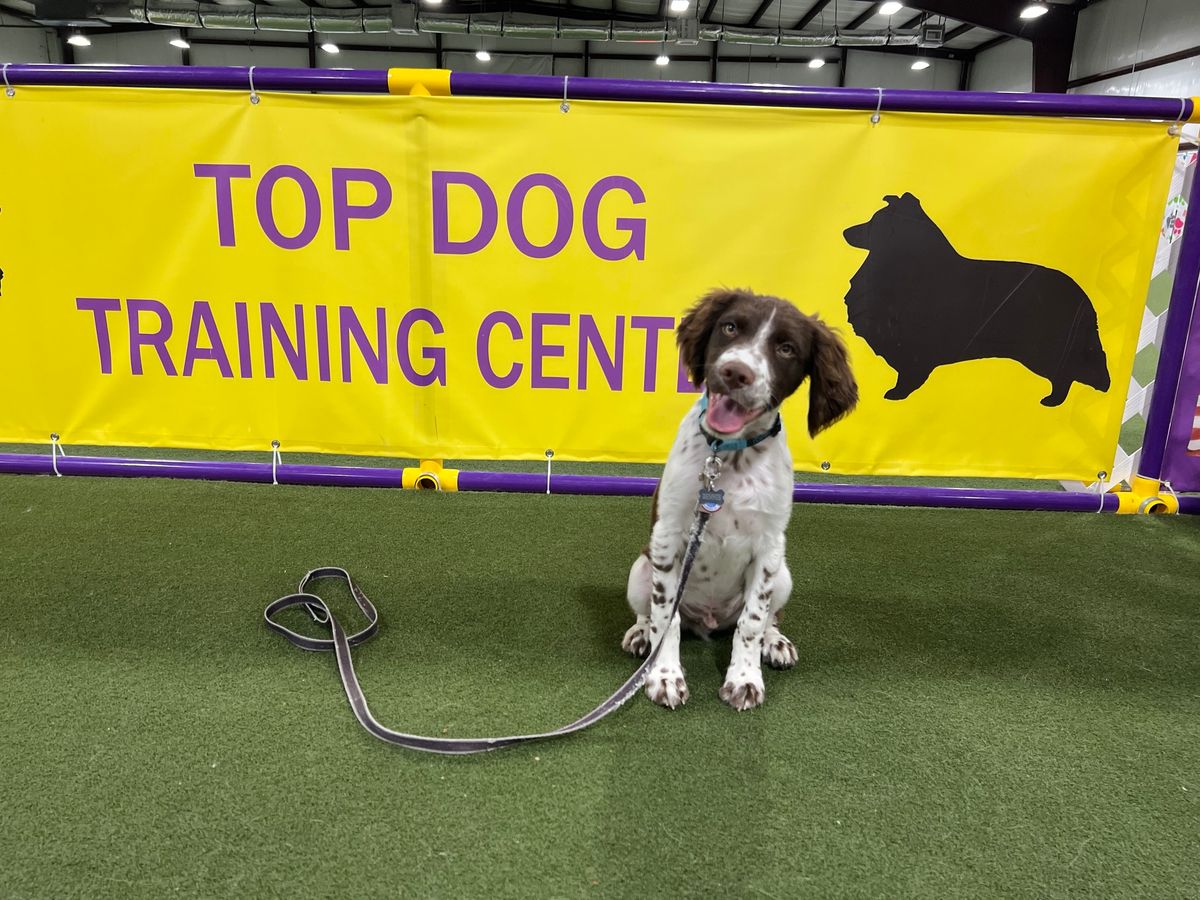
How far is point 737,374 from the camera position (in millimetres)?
1802

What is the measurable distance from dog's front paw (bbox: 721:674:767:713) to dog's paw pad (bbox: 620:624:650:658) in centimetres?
30

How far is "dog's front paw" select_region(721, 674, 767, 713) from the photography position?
6.72 ft

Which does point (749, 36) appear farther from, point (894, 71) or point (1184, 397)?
point (1184, 397)

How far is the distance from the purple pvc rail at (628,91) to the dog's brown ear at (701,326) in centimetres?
129

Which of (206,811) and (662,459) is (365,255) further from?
(206,811)

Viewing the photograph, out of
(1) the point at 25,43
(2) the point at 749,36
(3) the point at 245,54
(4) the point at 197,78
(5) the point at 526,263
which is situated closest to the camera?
(4) the point at 197,78

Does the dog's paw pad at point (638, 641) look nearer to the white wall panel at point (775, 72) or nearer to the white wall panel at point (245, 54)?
the white wall panel at point (775, 72)

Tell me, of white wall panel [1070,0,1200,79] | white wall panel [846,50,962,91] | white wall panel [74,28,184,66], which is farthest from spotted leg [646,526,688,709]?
white wall panel [74,28,184,66]

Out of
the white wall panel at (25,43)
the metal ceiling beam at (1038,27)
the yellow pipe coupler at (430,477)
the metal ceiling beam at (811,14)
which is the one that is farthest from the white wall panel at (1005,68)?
the white wall panel at (25,43)

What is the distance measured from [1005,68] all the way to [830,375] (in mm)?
17405

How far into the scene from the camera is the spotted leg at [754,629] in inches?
81.2

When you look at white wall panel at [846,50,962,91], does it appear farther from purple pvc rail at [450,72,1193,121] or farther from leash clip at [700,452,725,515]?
leash clip at [700,452,725,515]

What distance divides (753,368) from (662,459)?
153 centimetres

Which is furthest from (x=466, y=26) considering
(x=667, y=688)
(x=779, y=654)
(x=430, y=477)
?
(x=667, y=688)
